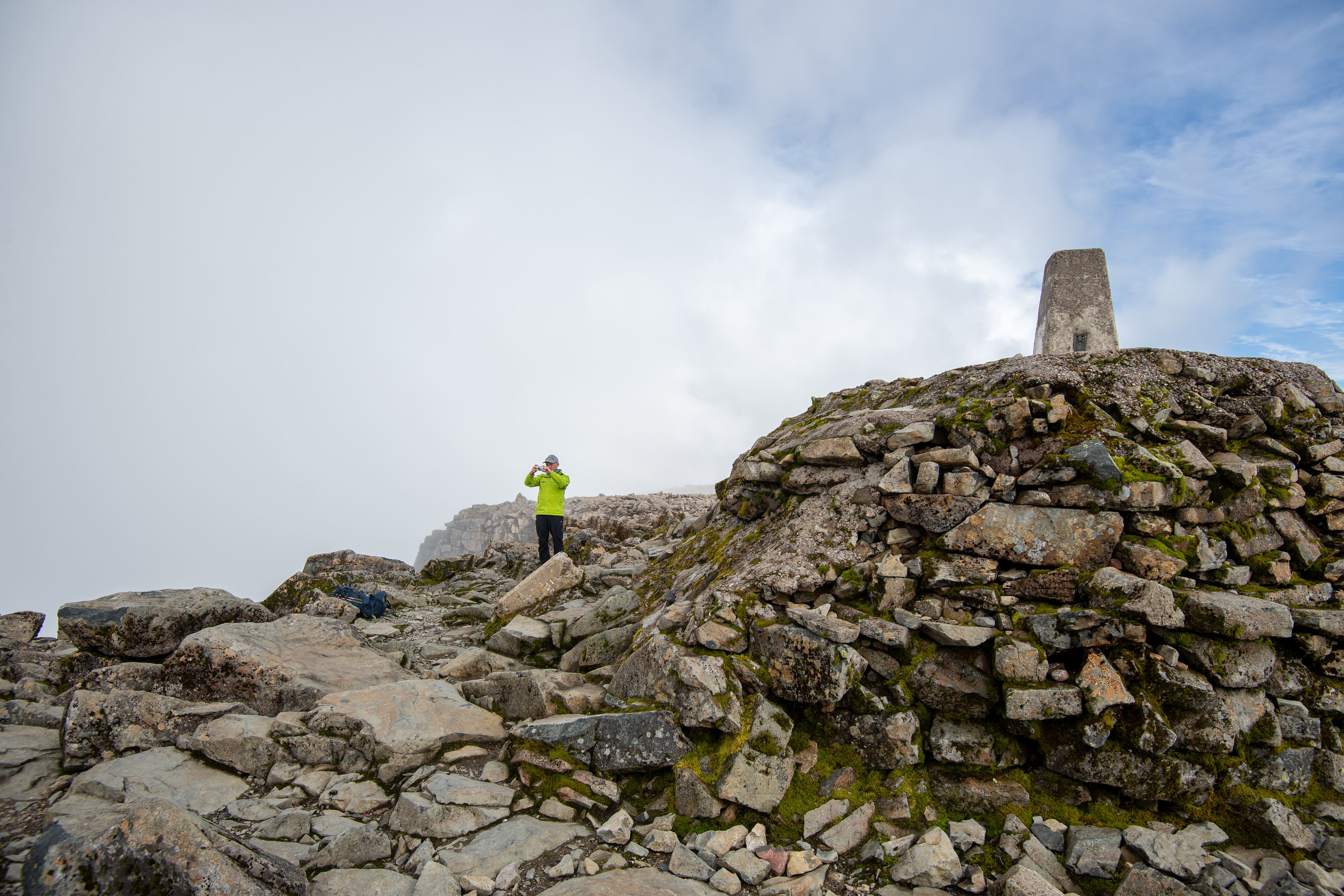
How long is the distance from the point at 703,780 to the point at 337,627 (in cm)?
764

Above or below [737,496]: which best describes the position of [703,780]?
below

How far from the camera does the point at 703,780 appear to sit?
6574 millimetres

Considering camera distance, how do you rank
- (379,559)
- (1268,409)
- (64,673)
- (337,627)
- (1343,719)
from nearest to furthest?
(1343,719)
(1268,409)
(64,673)
(337,627)
(379,559)

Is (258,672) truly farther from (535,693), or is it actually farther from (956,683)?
(956,683)

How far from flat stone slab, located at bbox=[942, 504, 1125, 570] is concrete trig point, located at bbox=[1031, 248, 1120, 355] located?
622 centimetres

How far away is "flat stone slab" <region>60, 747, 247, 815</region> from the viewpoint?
618 centimetres

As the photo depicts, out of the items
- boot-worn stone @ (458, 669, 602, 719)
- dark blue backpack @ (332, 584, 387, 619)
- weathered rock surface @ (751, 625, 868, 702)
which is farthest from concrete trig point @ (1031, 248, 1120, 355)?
dark blue backpack @ (332, 584, 387, 619)

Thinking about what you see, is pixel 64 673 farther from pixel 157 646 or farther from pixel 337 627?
pixel 337 627

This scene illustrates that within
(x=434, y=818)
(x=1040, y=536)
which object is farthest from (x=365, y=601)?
(x=1040, y=536)

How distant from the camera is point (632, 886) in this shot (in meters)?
5.43

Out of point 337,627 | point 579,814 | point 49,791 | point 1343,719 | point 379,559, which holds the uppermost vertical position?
point 379,559

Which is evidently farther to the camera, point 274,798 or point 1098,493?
point 1098,493

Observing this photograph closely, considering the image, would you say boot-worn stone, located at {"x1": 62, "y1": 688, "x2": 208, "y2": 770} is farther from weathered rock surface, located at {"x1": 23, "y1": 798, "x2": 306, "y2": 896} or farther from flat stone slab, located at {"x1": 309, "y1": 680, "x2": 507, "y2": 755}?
weathered rock surface, located at {"x1": 23, "y1": 798, "x2": 306, "y2": 896}

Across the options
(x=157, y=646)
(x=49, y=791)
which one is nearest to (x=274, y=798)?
(x=49, y=791)
